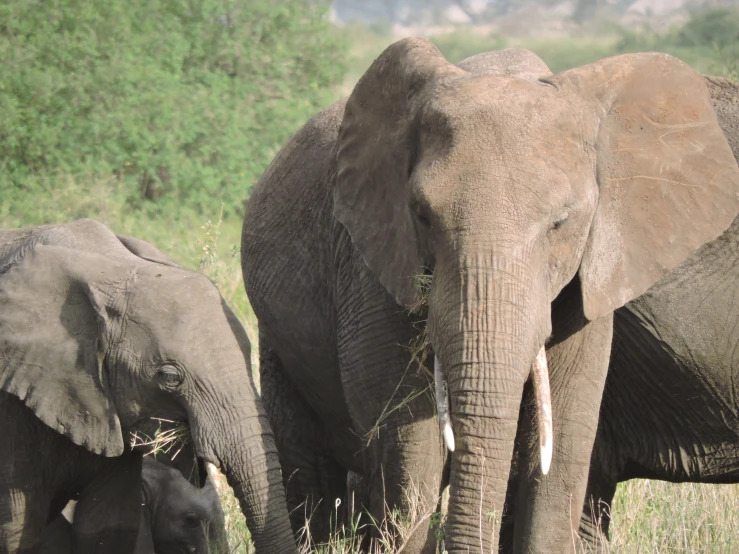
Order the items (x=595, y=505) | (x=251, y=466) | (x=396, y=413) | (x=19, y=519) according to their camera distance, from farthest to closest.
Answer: (x=595, y=505)
(x=19, y=519)
(x=396, y=413)
(x=251, y=466)

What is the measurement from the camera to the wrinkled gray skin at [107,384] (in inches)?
167

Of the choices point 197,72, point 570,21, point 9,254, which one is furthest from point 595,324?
point 570,21

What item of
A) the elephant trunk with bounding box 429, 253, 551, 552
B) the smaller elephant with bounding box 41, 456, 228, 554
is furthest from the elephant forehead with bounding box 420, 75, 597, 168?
the smaller elephant with bounding box 41, 456, 228, 554

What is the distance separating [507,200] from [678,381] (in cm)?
168

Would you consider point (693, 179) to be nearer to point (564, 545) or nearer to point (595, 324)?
point (595, 324)

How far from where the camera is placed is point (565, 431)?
4332 mm

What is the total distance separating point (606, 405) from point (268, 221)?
1.48 meters

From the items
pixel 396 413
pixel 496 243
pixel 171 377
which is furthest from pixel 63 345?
pixel 496 243

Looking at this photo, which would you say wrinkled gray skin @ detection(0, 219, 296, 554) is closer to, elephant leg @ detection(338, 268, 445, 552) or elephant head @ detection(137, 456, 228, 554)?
elephant leg @ detection(338, 268, 445, 552)

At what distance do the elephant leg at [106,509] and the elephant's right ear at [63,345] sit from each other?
44cm

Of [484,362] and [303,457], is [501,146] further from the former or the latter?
[303,457]

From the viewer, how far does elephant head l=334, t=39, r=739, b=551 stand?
12.3 ft

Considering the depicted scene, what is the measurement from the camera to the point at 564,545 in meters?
4.43

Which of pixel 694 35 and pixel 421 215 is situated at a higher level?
Answer: pixel 694 35
